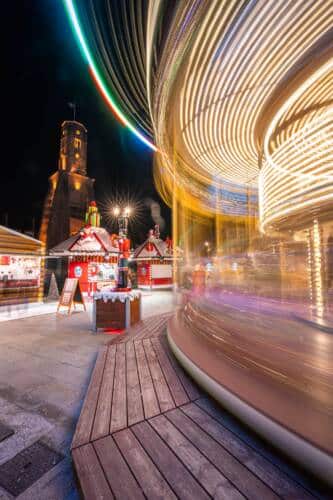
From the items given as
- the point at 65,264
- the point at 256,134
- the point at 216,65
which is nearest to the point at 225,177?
the point at 256,134

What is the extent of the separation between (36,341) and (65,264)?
15522 millimetres

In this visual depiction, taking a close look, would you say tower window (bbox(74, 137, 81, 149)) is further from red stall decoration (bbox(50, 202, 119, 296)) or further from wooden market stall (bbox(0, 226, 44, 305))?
wooden market stall (bbox(0, 226, 44, 305))

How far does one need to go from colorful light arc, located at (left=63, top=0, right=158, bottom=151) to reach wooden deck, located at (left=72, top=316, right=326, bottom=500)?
652 centimetres

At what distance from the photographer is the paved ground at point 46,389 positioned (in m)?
1.88

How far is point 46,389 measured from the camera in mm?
3256

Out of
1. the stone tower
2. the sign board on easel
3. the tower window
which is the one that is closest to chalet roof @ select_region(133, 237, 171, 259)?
the sign board on easel

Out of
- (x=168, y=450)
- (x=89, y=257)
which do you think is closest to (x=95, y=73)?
(x=168, y=450)

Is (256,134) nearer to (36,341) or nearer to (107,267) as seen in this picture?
(36,341)

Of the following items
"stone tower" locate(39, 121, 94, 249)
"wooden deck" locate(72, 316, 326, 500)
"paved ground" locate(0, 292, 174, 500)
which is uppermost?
"stone tower" locate(39, 121, 94, 249)

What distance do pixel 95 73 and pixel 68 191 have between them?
113ft

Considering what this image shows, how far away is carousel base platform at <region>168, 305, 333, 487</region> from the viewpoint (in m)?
1.59

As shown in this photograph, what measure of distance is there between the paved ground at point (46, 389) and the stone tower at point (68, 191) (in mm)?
30276

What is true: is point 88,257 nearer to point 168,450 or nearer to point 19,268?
point 19,268

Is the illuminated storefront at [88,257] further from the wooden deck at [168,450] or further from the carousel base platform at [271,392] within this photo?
the wooden deck at [168,450]
